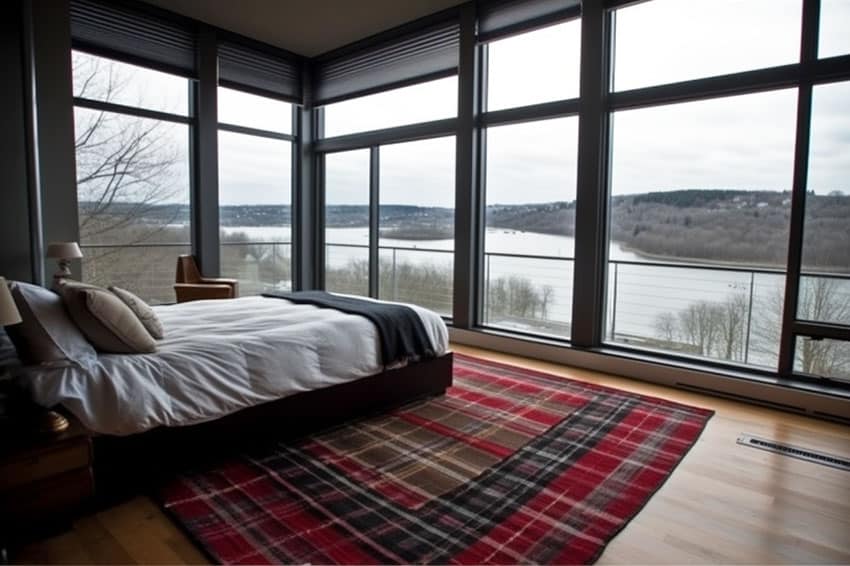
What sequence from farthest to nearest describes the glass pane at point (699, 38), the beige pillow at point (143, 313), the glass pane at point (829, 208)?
1. the glass pane at point (699, 38)
2. the glass pane at point (829, 208)
3. the beige pillow at point (143, 313)

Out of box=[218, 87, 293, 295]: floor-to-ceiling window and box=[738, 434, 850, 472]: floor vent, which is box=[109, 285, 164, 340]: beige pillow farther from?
box=[218, 87, 293, 295]: floor-to-ceiling window

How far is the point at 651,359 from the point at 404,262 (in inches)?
118

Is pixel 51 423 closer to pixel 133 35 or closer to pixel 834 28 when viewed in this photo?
pixel 133 35

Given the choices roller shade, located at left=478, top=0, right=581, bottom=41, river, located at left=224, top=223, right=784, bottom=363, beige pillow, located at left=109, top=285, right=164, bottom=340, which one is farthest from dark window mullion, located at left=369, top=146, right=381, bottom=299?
beige pillow, located at left=109, top=285, right=164, bottom=340

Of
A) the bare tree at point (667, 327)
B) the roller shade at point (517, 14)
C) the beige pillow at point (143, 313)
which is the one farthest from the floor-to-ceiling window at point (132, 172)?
the bare tree at point (667, 327)

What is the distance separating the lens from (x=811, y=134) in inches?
132

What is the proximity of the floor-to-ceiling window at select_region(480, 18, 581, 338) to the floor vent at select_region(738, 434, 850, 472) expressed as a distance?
1.97m

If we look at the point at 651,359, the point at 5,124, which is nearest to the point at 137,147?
the point at 5,124

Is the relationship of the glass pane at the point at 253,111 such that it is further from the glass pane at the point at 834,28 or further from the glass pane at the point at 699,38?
the glass pane at the point at 834,28

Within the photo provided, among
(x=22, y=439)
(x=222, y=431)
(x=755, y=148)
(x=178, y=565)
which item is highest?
(x=755, y=148)

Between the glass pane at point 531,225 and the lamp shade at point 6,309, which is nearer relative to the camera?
the lamp shade at point 6,309

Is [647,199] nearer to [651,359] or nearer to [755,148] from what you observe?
[755,148]

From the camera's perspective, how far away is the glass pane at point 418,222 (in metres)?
5.57

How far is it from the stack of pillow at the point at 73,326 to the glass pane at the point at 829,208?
13.2 feet
